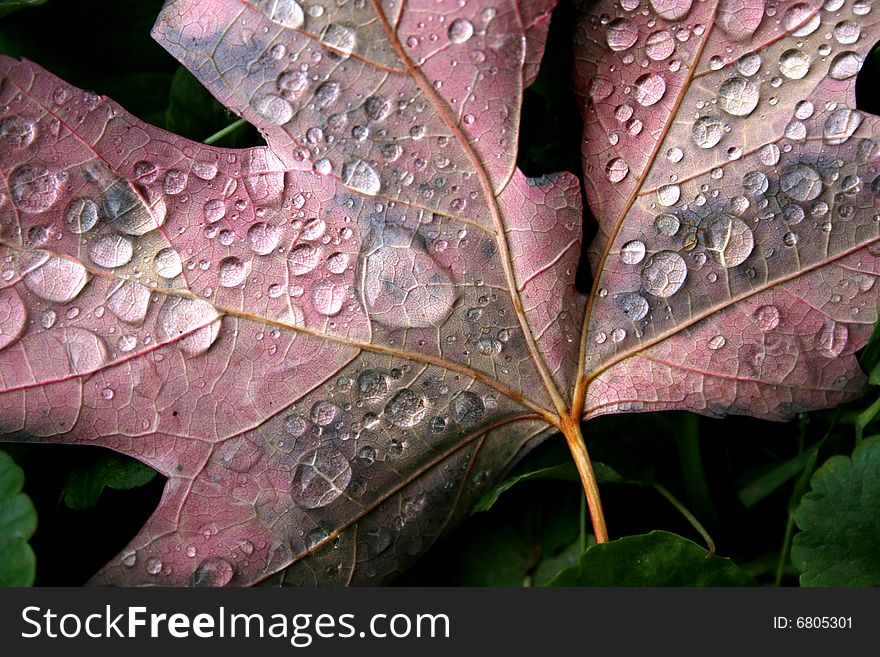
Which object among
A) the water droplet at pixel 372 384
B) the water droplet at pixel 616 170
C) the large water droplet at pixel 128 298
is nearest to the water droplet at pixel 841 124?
the water droplet at pixel 616 170

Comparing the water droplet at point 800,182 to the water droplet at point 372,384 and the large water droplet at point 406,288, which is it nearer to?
the large water droplet at point 406,288

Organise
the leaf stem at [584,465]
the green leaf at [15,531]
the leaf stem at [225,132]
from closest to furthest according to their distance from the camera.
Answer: the green leaf at [15,531] < the leaf stem at [584,465] < the leaf stem at [225,132]

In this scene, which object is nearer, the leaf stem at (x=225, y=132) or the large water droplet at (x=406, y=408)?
the large water droplet at (x=406, y=408)

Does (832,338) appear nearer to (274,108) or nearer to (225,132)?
(274,108)

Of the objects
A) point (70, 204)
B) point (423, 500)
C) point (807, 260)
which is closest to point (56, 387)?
point (70, 204)

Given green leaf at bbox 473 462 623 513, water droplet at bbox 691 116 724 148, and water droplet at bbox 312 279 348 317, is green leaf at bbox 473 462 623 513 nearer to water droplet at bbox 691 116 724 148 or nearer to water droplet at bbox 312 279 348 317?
water droplet at bbox 312 279 348 317
